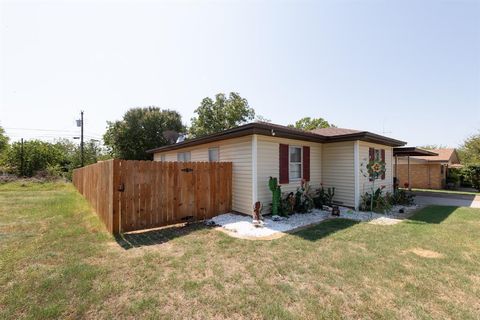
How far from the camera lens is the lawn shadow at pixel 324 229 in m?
5.21

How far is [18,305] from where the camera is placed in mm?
2611

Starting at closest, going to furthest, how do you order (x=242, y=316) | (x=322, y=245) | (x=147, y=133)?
(x=242, y=316) < (x=322, y=245) < (x=147, y=133)

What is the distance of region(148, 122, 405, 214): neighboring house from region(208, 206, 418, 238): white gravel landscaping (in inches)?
26.4

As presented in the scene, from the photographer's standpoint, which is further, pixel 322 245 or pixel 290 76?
pixel 290 76

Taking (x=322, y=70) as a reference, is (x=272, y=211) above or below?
below

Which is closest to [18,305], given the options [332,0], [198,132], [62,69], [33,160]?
[332,0]

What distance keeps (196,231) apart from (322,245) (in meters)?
2.94

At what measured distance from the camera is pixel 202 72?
1225 cm

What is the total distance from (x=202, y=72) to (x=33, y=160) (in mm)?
24817

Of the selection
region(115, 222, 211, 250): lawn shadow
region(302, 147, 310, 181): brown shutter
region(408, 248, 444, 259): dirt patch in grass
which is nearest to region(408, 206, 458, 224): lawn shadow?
region(408, 248, 444, 259): dirt patch in grass

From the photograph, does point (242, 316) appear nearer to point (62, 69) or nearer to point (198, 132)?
point (62, 69)

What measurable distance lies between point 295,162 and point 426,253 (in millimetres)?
4722

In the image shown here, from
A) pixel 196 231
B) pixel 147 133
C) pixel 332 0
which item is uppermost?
pixel 332 0

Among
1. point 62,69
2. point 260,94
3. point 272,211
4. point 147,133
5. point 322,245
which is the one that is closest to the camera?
point 322,245
